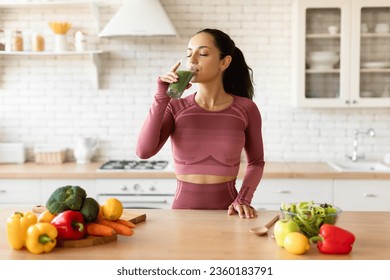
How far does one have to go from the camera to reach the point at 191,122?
112 inches

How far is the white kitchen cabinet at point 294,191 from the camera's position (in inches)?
173

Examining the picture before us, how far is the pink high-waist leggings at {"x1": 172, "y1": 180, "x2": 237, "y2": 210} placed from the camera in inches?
112

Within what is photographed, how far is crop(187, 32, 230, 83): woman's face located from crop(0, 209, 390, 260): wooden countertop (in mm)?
673

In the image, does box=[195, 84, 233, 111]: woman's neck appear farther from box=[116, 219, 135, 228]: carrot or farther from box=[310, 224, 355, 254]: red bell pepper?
box=[310, 224, 355, 254]: red bell pepper

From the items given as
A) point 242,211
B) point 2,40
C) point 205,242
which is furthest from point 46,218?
point 2,40

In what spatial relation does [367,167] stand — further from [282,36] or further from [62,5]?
[62,5]

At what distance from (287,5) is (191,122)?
248 centimetres

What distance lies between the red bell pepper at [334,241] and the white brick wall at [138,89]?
3053 mm

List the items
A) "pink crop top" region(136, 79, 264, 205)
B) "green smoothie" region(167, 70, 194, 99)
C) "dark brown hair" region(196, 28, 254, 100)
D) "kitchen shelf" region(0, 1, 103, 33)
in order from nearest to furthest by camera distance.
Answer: "green smoothie" region(167, 70, 194, 99)
"pink crop top" region(136, 79, 264, 205)
"dark brown hair" region(196, 28, 254, 100)
"kitchen shelf" region(0, 1, 103, 33)

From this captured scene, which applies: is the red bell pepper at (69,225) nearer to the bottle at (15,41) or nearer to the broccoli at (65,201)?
the broccoli at (65,201)

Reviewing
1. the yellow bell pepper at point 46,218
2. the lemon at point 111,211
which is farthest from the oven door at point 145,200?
the yellow bell pepper at point 46,218

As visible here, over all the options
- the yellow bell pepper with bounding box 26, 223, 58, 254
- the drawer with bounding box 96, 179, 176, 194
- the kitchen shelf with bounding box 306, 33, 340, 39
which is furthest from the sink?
the yellow bell pepper with bounding box 26, 223, 58, 254

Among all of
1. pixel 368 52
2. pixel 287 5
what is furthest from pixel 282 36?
pixel 368 52

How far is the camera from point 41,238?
6.52 feet
